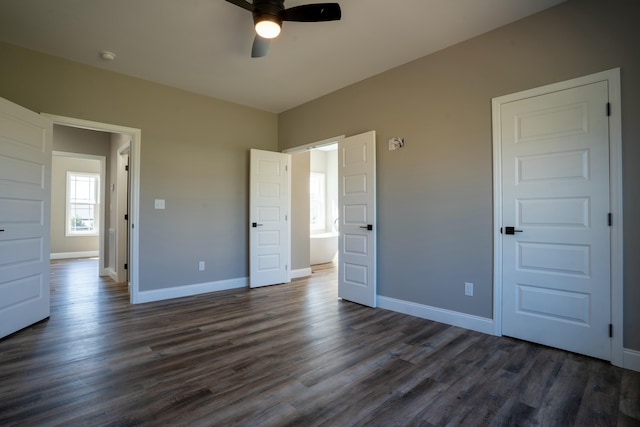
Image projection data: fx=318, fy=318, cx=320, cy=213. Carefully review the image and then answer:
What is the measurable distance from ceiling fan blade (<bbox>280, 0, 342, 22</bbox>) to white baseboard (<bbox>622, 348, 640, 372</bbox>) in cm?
322

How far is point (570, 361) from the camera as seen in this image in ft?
8.00

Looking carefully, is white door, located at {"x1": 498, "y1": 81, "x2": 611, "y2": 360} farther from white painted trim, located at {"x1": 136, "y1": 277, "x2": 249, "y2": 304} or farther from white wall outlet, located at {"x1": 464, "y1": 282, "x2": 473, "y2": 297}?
white painted trim, located at {"x1": 136, "y1": 277, "x2": 249, "y2": 304}

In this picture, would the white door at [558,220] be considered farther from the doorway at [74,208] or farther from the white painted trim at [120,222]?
the doorway at [74,208]

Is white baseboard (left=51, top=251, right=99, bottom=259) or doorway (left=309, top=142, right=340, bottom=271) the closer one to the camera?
white baseboard (left=51, top=251, right=99, bottom=259)

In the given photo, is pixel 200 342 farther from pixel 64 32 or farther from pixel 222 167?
pixel 64 32

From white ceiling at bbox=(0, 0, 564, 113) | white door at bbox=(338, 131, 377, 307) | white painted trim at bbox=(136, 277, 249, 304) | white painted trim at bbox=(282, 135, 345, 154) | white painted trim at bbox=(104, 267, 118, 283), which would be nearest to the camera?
white ceiling at bbox=(0, 0, 564, 113)

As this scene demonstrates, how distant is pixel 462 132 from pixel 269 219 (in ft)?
10.1

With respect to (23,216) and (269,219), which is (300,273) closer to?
(269,219)

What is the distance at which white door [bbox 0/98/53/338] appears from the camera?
286 centimetres

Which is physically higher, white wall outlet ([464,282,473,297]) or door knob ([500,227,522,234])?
door knob ([500,227,522,234])

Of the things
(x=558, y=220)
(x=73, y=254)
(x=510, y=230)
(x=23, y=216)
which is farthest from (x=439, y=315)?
(x=73, y=254)

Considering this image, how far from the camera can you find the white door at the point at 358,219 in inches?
153

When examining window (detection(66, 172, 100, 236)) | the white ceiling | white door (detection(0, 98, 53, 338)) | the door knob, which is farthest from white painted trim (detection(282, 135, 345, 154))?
window (detection(66, 172, 100, 236))

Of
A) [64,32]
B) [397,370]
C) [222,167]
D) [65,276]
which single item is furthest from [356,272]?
[65,276]
